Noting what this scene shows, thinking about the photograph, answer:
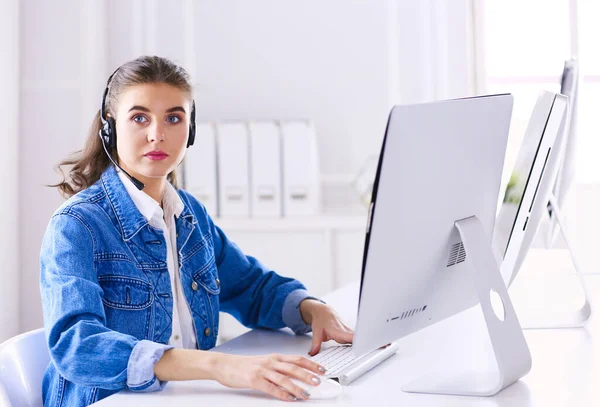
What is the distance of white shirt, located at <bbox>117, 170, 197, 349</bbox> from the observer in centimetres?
137

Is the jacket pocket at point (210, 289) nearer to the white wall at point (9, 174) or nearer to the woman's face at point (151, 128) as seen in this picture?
the woman's face at point (151, 128)

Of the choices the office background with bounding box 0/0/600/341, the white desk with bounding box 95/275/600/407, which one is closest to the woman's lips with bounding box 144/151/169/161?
the white desk with bounding box 95/275/600/407

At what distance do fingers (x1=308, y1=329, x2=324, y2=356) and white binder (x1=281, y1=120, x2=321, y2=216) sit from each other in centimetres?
202

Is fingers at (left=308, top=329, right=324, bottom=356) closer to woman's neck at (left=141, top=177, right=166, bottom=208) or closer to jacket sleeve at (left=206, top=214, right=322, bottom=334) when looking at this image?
jacket sleeve at (left=206, top=214, right=322, bottom=334)

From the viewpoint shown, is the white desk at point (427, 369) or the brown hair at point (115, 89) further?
the brown hair at point (115, 89)

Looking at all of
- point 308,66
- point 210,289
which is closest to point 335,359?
point 210,289

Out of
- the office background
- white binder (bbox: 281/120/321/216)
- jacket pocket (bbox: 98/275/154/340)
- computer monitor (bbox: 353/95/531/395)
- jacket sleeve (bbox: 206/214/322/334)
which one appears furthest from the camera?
the office background

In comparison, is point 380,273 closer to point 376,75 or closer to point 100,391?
point 100,391

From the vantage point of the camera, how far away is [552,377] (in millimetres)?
1079

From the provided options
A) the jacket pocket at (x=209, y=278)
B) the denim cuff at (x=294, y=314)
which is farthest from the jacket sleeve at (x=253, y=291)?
the jacket pocket at (x=209, y=278)

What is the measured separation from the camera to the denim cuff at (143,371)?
40.9 inches

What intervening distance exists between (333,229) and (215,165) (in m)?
0.66

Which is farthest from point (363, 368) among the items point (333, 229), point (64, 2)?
point (64, 2)

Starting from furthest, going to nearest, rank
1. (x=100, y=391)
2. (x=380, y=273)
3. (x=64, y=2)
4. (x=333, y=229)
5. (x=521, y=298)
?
(x=64, y=2) < (x=333, y=229) < (x=521, y=298) < (x=100, y=391) < (x=380, y=273)
